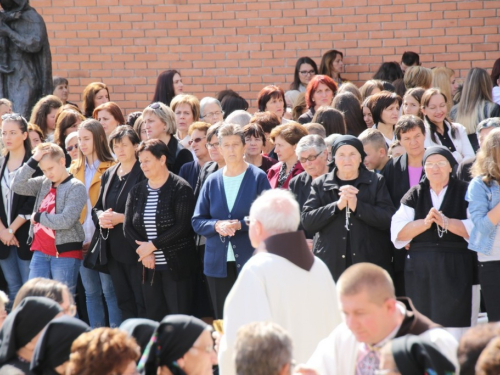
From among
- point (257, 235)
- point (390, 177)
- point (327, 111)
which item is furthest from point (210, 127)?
point (257, 235)

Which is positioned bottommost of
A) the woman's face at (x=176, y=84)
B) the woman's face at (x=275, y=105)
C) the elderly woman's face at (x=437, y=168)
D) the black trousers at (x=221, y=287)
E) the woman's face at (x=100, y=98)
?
the black trousers at (x=221, y=287)

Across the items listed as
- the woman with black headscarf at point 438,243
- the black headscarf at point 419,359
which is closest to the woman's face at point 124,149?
the woman with black headscarf at point 438,243

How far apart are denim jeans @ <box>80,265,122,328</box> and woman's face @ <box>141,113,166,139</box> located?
55.4 inches

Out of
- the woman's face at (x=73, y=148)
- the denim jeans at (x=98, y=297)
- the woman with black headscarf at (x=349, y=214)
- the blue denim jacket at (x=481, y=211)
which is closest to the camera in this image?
the blue denim jacket at (x=481, y=211)

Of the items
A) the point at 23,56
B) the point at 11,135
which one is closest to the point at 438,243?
the point at 11,135

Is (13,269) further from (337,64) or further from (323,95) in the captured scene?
(337,64)

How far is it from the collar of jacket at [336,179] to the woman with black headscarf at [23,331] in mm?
2992

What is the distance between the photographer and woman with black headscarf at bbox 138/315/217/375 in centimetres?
387

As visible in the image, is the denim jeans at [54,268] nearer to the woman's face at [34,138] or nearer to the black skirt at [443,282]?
the woman's face at [34,138]

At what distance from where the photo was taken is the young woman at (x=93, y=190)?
7996 millimetres

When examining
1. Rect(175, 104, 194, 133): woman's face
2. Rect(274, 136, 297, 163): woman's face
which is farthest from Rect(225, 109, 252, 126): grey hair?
Rect(274, 136, 297, 163): woman's face

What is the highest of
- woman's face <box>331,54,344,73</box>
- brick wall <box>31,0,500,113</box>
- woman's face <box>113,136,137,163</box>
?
brick wall <box>31,0,500,113</box>

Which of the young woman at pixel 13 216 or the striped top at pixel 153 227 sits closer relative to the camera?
the striped top at pixel 153 227

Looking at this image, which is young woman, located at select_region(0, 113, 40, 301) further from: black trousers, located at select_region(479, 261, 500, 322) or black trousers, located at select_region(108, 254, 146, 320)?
black trousers, located at select_region(479, 261, 500, 322)
